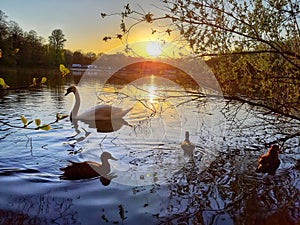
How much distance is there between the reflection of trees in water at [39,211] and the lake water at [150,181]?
14 millimetres

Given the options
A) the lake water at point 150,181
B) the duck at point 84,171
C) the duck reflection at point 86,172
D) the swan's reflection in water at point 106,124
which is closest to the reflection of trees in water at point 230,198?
the lake water at point 150,181

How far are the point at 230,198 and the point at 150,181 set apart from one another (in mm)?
1631

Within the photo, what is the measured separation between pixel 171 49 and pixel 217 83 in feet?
4.34

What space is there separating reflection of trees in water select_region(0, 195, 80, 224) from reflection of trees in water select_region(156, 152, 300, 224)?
4.72 feet

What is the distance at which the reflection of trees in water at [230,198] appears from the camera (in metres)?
4.80

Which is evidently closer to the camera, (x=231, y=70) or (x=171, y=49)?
(x=171, y=49)

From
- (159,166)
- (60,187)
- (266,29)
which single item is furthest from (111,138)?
(266,29)

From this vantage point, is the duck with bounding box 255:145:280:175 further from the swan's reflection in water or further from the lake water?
the swan's reflection in water

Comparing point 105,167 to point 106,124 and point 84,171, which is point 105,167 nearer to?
point 84,171

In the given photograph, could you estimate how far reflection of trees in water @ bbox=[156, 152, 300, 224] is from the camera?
4.80 m

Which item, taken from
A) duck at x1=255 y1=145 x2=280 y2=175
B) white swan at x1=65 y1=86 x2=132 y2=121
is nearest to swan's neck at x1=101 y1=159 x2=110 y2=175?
duck at x1=255 y1=145 x2=280 y2=175

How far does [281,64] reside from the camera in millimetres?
6402

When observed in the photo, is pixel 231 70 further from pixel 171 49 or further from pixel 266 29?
pixel 171 49

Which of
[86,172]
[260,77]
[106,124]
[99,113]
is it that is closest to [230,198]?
[260,77]
